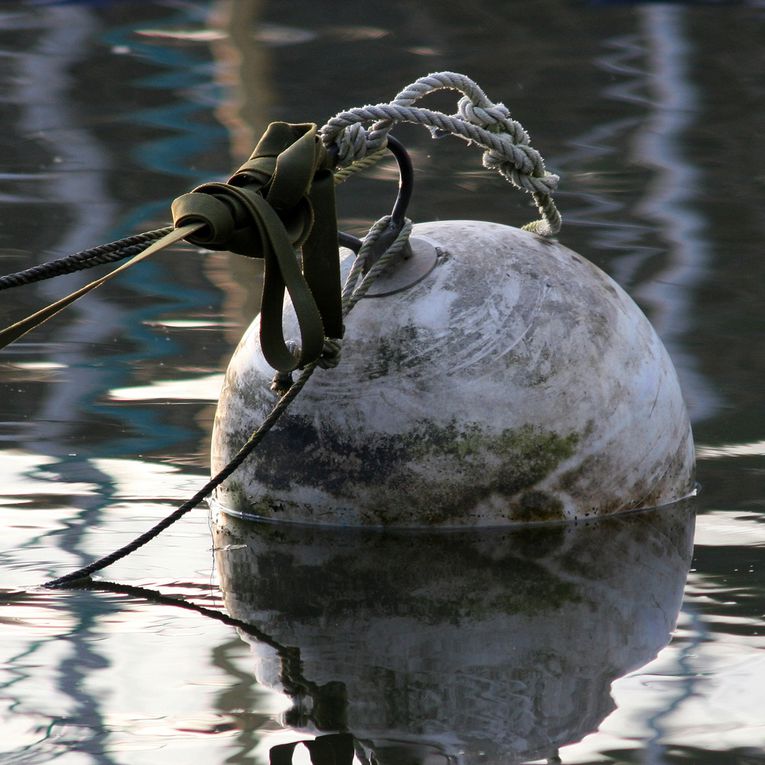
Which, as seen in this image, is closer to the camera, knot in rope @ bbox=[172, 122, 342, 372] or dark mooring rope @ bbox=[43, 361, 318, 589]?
knot in rope @ bbox=[172, 122, 342, 372]

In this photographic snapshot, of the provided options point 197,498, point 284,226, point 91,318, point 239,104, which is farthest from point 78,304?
point 239,104

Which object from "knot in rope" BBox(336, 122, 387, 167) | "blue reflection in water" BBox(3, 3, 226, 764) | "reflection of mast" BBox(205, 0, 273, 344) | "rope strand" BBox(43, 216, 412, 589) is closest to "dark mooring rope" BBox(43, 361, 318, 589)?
→ "rope strand" BBox(43, 216, 412, 589)

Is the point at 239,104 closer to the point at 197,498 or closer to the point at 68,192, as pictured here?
the point at 68,192

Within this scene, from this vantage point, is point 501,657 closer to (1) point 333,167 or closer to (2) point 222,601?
(2) point 222,601

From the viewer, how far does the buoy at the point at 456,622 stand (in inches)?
121

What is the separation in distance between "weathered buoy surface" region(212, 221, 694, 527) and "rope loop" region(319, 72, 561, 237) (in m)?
0.24

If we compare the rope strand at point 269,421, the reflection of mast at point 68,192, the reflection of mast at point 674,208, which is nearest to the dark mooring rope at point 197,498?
the rope strand at point 269,421

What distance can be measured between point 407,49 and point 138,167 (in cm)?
468

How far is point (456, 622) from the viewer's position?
3.61m

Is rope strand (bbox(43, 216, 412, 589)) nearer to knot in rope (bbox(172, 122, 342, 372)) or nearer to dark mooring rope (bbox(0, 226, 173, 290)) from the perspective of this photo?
knot in rope (bbox(172, 122, 342, 372))

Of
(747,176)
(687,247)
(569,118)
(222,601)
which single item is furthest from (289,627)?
(569,118)

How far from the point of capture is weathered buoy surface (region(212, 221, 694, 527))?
4020mm

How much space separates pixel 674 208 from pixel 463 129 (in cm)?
434

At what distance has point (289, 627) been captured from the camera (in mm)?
3590
